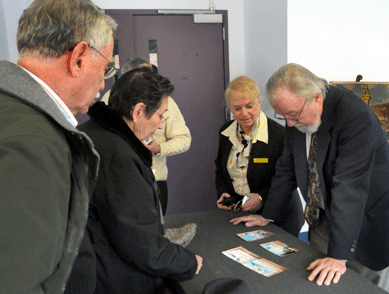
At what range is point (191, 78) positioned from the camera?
13.6ft

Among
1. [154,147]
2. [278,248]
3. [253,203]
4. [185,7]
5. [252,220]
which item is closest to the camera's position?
[278,248]


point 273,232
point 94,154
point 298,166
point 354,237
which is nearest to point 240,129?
point 298,166

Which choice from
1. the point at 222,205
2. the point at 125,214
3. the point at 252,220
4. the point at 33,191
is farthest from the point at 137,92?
the point at 222,205

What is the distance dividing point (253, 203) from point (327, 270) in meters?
0.79

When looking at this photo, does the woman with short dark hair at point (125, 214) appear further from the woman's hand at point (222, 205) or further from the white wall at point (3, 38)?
the white wall at point (3, 38)

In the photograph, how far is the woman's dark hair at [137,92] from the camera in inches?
53.8

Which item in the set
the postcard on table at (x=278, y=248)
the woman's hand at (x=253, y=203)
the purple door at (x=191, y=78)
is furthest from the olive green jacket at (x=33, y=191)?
the purple door at (x=191, y=78)

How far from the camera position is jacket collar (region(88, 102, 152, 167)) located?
1.26 meters

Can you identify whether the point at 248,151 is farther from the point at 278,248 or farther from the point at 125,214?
the point at 125,214

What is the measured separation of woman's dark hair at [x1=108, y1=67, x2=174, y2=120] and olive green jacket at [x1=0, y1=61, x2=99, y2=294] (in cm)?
67

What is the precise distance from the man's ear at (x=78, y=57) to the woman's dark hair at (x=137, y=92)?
54 cm

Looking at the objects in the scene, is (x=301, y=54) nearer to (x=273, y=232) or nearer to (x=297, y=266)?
(x=273, y=232)

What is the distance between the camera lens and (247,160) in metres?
2.20

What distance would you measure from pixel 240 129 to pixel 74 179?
1741 mm
